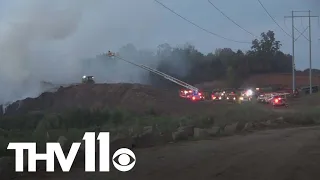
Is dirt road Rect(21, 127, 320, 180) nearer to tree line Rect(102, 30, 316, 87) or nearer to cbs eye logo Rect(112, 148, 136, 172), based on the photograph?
cbs eye logo Rect(112, 148, 136, 172)

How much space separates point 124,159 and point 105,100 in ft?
139

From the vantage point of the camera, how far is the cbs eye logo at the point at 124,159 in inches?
536

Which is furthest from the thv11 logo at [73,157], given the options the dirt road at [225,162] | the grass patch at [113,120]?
the grass patch at [113,120]

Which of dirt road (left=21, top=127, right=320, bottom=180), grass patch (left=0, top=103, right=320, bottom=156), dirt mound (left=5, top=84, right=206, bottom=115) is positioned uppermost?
dirt mound (left=5, top=84, right=206, bottom=115)

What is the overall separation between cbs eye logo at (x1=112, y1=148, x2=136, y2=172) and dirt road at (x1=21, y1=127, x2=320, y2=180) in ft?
0.75

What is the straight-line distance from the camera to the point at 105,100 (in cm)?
5750

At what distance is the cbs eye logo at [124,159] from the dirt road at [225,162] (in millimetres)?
230

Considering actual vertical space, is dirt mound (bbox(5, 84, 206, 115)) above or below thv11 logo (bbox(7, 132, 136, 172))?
above

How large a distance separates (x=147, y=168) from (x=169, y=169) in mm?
607

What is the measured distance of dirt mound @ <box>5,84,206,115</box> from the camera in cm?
4843

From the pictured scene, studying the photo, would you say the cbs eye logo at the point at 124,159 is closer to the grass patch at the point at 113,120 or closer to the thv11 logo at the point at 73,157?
the thv11 logo at the point at 73,157

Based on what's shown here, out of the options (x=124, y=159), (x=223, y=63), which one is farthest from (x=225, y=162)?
(x=223, y=63)

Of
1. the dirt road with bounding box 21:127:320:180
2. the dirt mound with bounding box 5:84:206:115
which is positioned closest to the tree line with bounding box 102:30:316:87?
the dirt mound with bounding box 5:84:206:115

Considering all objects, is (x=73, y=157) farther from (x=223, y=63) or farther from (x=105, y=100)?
(x=223, y=63)
